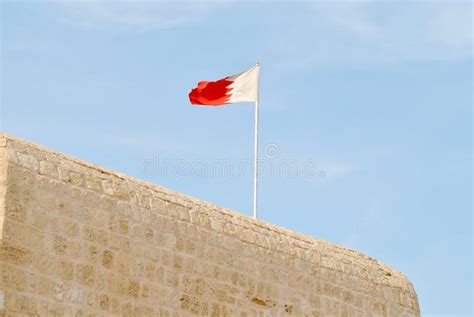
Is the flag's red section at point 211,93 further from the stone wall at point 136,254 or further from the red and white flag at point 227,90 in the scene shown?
the stone wall at point 136,254

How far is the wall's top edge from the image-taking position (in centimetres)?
1027

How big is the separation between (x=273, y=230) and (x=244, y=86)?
3499mm

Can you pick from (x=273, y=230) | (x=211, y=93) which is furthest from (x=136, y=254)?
(x=211, y=93)

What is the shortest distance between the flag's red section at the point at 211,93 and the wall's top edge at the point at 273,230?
3109 mm

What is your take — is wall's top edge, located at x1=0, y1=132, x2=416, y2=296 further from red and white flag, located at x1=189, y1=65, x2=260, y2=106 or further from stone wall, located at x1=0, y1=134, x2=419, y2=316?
red and white flag, located at x1=189, y1=65, x2=260, y2=106

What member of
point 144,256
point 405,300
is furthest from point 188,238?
point 405,300

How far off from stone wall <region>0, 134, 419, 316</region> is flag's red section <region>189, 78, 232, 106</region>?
3.24 m

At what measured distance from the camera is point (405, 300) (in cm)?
1398

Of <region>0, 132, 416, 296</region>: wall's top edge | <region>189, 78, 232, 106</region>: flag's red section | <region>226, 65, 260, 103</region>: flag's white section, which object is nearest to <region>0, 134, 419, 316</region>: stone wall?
<region>0, 132, 416, 296</region>: wall's top edge

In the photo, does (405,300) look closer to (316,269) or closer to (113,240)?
(316,269)

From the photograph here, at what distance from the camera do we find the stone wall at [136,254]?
9820 millimetres

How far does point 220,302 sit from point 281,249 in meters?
1.18

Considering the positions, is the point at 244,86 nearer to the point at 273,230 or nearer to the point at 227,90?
the point at 227,90

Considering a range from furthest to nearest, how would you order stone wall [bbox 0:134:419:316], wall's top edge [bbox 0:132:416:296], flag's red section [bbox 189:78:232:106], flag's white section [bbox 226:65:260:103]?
flag's red section [bbox 189:78:232:106] < flag's white section [bbox 226:65:260:103] < wall's top edge [bbox 0:132:416:296] < stone wall [bbox 0:134:419:316]
